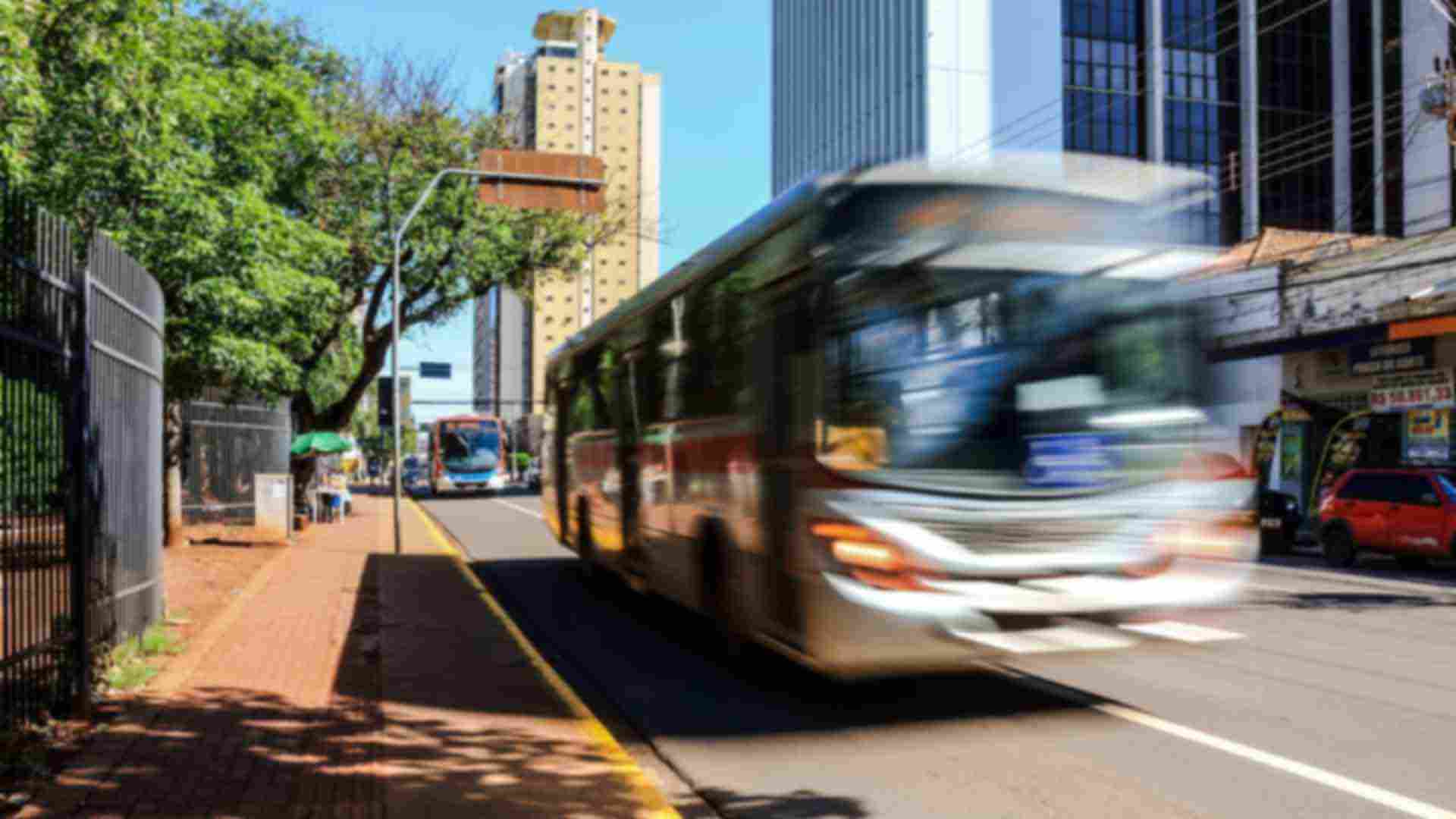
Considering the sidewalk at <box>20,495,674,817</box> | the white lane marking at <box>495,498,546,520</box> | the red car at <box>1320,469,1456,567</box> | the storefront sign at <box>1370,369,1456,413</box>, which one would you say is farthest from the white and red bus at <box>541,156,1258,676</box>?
the white lane marking at <box>495,498,546,520</box>

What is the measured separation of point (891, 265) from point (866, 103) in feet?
215

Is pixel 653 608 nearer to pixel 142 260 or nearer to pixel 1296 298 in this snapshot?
pixel 142 260

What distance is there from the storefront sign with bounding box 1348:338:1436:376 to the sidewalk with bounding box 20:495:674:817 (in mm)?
21137

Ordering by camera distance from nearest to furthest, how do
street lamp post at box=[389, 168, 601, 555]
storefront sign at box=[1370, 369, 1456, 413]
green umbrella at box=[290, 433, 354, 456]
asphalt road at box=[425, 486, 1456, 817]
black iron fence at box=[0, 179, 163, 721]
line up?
asphalt road at box=[425, 486, 1456, 817] → black iron fence at box=[0, 179, 163, 721] → street lamp post at box=[389, 168, 601, 555] → storefront sign at box=[1370, 369, 1456, 413] → green umbrella at box=[290, 433, 354, 456]

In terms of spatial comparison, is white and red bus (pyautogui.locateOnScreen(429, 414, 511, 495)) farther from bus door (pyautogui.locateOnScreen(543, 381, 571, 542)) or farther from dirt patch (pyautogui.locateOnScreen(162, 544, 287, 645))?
bus door (pyautogui.locateOnScreen(543, 381, 571, 542))

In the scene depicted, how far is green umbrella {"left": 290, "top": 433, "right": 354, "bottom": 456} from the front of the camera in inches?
1105

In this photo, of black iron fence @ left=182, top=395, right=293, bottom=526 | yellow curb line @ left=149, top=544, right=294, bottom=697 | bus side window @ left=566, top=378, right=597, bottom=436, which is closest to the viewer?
yellow curb line @ left=149, top=544, right=294, bottom=697

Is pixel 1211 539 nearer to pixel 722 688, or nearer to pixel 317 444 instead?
pixel 722 688

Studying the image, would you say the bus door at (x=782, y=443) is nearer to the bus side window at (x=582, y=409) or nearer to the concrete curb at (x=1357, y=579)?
the bus side window at (x=582, y=409)

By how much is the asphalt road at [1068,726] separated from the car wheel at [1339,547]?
372 inches

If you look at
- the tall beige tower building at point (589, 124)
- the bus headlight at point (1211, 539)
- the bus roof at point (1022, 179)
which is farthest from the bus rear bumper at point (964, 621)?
the tall beige tower building at point (589, 124)

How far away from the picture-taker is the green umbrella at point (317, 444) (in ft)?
92.1

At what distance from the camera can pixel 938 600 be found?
21.1 ft

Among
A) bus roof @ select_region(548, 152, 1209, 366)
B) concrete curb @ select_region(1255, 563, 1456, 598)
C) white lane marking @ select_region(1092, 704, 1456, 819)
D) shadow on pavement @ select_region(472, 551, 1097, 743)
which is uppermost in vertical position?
bus roof @ select_region(548, 152, 1209, 366)
